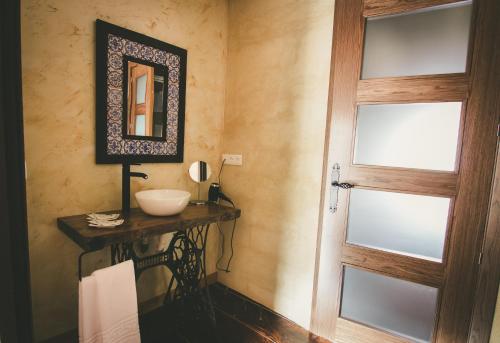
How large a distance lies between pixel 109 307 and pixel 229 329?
36.8 inches

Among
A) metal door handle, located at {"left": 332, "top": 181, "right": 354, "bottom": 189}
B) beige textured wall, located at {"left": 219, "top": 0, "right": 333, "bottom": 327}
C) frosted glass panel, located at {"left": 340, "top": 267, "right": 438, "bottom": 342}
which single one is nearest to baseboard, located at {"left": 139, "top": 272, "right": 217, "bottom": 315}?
beige textured wall, located at {"left": 219, "top": 0, "right": 333, "bottom": 327}

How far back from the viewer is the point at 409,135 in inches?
60.5

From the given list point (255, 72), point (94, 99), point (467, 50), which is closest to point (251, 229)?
point (255, 72)

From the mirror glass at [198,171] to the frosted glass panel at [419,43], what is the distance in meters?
1.34

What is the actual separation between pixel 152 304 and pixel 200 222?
0.95 m

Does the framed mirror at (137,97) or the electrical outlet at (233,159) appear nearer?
the framed mirror at (137,97)

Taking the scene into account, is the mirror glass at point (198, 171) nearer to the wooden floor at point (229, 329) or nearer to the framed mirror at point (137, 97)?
the framed mirror at point (137, 97)

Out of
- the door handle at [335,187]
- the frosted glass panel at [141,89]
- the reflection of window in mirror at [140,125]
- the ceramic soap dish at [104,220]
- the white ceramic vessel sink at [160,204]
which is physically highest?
the frosted glass panel at [141,89]

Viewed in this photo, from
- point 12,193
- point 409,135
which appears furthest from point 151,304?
point 409,135

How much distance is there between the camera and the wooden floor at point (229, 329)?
1.79m

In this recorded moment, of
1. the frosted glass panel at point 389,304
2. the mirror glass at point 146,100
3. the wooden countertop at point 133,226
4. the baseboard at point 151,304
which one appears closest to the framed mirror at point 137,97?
the mirror glass at point 146,100

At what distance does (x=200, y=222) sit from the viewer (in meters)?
1.73

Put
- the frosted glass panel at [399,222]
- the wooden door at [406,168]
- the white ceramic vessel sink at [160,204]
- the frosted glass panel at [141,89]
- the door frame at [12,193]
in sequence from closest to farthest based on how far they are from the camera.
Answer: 1. the door frame at [12,193]
2. the wooden door at [406,168]
3. the frosted glass panel at [399,222]
4. the white ceramic vessel sink at [160,204]
5. the frosted glass panel at [141,89]

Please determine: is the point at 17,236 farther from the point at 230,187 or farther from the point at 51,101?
the point at 230,187
